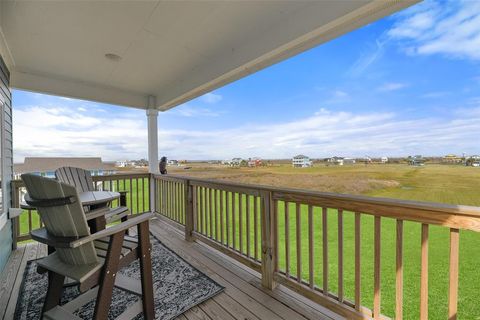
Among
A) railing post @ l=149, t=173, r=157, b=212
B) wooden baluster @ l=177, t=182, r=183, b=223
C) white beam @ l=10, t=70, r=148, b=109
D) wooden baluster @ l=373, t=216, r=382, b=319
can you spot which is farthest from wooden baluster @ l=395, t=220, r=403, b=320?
→ white beam @ l=10, t=70, r=148, b=109

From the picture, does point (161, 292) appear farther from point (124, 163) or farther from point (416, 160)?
point (124, 163)

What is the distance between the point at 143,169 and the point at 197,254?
8.93ft

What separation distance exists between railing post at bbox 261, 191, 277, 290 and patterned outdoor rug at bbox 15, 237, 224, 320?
456mm

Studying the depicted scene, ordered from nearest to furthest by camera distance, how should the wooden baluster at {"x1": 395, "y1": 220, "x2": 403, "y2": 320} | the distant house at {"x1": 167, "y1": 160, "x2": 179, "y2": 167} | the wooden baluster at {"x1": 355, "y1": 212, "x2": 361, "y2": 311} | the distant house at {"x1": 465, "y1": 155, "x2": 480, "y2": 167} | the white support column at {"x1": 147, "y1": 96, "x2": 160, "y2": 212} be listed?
the distant house at {"x1": 465, "y1": 155, "x2": 480, "y2": 167} → the wooden baluster at {"x1": 395, "y1": 220, "x2": 403, "y2": 320} → the wooden baluster at {"x1": 355, "y1": 212, "x2": 361, "y2": 311} → the distant house at {"x1": 167, "y1": 160, "x2": 179, "y2": 167} → the white support column at {"x1": 147, "y1": 96, "x2": 160, "y2": 212}

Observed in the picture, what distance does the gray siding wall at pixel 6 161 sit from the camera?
8.51 feet

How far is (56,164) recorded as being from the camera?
12.6 feet

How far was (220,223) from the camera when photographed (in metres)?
Answer: 2.95

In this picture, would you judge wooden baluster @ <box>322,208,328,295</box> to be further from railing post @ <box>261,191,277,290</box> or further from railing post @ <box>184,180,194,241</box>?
railing post @ <box>184,180,194,241</box>

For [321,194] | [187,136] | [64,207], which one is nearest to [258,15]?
[321,194]

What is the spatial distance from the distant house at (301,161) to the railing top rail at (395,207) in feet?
A: 1.47

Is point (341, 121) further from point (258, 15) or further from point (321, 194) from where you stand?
point (258, 15)

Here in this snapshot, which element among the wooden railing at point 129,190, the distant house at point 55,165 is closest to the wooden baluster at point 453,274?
the wooden railing at point 129,190

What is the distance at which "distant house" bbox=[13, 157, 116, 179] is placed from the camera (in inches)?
138

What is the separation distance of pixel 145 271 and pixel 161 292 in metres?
0.55
